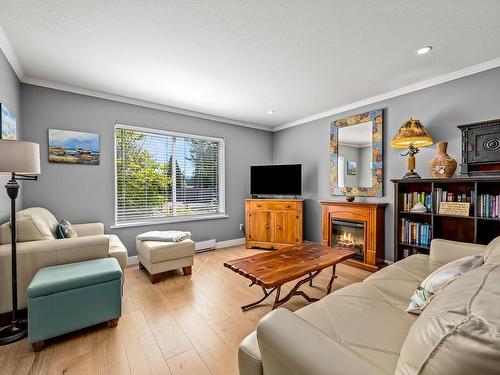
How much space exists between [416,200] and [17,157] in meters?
3.91

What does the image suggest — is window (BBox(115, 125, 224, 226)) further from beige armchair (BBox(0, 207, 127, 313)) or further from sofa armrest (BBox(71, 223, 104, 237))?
beige armchair (BBox(0, 207, 127, 313))

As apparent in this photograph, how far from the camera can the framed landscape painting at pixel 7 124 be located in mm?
2090

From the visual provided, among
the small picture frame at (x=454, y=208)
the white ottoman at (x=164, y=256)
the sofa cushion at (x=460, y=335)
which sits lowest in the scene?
the white ottoman at (x=164, y=256)

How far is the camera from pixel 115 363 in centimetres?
152

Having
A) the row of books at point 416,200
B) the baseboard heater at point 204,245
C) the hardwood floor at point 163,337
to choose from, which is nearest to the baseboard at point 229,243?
the baseboard heater at point 204,245

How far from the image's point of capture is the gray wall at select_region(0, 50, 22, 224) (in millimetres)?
2119

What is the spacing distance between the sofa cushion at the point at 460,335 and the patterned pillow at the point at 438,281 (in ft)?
1.91

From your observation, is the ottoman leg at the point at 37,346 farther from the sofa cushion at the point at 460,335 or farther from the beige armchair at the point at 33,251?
the sofa cushion at the point at 460,335

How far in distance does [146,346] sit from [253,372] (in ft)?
3.60

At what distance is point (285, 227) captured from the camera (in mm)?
4164

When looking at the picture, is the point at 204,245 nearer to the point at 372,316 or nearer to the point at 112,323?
the point at 112,323

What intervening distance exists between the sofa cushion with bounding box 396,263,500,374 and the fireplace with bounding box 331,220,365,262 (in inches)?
113

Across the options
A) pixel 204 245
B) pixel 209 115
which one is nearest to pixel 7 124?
pixel 209 115

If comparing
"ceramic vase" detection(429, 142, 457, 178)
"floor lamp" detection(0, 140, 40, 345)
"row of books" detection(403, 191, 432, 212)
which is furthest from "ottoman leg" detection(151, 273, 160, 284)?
"ceramic vase" detection(429, 142, 457, 178)
